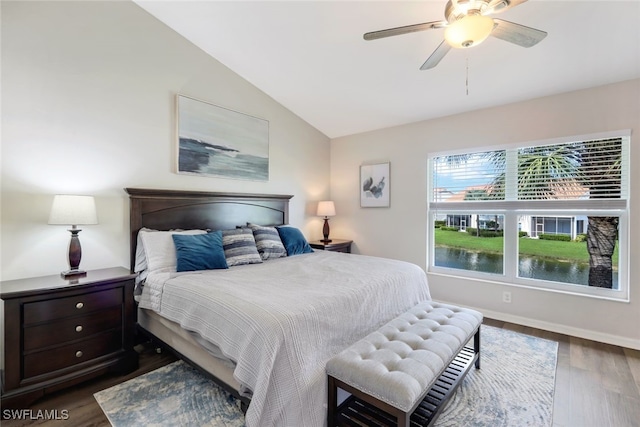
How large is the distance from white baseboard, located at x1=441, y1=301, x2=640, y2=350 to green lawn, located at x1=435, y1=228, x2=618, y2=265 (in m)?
0.70

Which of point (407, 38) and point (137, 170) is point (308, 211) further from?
point (407, 38)

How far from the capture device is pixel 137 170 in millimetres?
2838

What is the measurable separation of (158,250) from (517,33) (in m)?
3.09

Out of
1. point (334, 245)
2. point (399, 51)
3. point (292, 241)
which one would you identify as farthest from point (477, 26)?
point (334, 245)

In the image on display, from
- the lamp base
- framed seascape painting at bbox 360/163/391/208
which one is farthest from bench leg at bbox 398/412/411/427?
framed seascape painting at bbox 360/163/391/208

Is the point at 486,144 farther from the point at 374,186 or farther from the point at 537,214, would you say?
the point at 374,186

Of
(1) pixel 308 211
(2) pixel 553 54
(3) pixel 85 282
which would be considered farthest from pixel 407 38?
(3) pixel 85 282

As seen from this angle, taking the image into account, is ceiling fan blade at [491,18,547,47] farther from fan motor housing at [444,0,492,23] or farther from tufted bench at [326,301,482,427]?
tufted bench at [326,301,482,427]

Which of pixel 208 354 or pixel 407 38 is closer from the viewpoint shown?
pixel 208 354

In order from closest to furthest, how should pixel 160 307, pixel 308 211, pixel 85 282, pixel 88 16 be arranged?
1. pixel 85 282
2. pixel 160 307
3. pixel 88 16
4. pixel 308 211

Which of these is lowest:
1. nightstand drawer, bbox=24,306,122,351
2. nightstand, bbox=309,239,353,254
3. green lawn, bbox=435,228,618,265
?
nightstand drawer, bbox=24,306,122,351

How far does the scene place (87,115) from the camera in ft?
8.28

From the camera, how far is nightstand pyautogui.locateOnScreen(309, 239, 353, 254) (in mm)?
4230

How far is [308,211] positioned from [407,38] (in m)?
2.76
